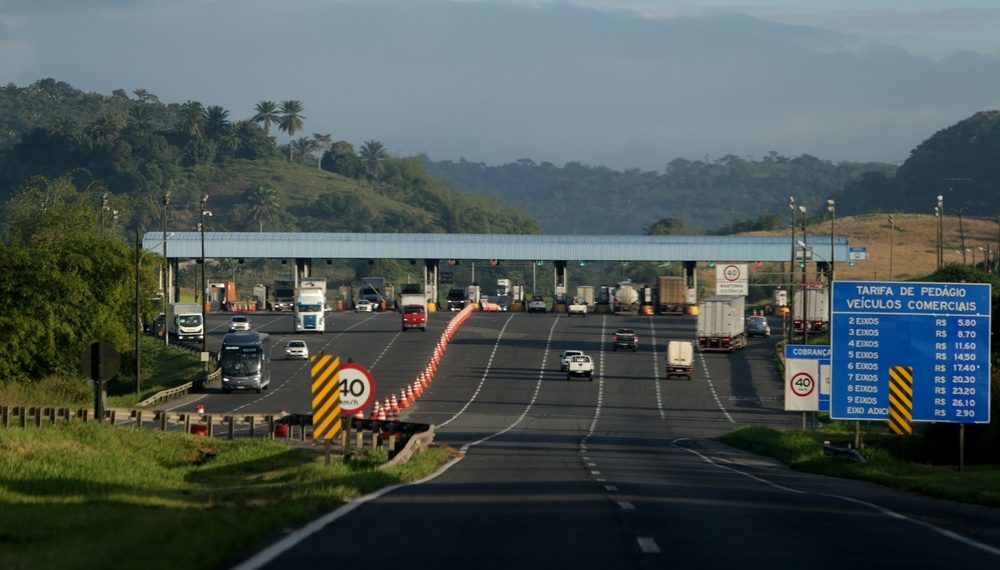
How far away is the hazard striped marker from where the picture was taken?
3653 cm

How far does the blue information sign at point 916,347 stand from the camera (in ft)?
119

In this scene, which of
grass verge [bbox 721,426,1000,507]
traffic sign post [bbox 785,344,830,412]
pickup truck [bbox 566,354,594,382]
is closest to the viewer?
grass verge [bbox 721,426,1000,507]

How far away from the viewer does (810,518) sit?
19.4m

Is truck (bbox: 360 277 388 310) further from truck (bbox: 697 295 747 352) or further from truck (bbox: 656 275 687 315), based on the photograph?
truck (bbox: 697 295 747 352)

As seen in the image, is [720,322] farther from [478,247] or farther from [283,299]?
[283,299]

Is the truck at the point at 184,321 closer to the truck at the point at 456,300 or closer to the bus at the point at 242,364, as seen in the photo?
the bus at the point at 242,364

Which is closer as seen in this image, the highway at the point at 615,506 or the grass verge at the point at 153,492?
the grass verge at the point at 153,492

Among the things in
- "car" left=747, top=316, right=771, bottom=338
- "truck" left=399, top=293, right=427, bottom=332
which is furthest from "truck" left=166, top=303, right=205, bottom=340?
"car" left=747, top=316, right=771, bottom=338

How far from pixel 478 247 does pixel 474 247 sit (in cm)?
38

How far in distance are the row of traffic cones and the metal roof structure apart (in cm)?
2608

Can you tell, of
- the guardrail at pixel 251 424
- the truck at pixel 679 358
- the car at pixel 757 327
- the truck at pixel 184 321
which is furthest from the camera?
the car at pixel 757 327

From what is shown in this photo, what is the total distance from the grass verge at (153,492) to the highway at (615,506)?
685mm

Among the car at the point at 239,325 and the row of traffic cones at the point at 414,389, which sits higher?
the car at the point at 239,325

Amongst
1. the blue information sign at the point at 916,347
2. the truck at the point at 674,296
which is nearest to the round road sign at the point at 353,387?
the blue information sign at the point at 916,347
